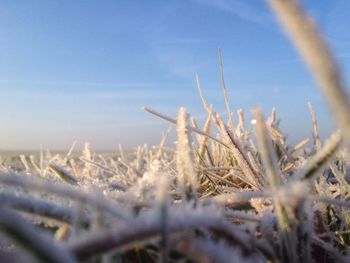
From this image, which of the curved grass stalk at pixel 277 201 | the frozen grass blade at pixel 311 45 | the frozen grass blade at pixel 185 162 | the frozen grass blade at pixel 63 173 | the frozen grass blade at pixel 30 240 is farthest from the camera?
the frozen grass blade at pixel 63 173

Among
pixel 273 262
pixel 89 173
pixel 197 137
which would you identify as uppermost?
pixel 197 137

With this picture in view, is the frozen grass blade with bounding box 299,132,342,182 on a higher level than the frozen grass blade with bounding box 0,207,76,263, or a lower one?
higher

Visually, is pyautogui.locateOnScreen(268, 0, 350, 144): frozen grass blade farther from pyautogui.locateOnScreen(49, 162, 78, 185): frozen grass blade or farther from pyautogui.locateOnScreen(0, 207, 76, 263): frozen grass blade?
pyautogui.locateOnScreen(49, 162, 78, 185): frozen grass blade

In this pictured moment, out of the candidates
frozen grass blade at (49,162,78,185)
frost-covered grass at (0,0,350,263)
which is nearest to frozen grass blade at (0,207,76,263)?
frost-covered grass at (0,0,350,263)

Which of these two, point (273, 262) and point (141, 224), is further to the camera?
point (273, 262)

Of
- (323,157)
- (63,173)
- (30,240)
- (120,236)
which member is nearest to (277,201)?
(323,157)

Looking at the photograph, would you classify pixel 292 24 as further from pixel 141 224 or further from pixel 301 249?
pixel 301 249

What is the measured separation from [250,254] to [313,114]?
114 centimetres

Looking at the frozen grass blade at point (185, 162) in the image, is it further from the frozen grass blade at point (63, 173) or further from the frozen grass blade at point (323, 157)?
the frozen grass blade at point (63, 173)

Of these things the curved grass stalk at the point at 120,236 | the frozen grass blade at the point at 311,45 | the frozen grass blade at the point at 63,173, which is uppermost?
the frozen grass blade at the point at 311,45

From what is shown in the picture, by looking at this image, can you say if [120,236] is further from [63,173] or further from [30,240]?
[63,173]

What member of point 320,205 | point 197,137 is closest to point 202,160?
point 197,137

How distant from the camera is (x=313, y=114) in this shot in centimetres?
175

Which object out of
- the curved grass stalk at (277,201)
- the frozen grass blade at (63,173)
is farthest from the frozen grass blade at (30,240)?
the frozen grass blade at (63,173)
